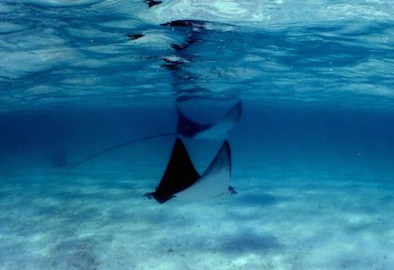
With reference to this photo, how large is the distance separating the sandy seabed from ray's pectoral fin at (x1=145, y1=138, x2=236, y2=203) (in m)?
1.53

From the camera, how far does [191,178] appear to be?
21.9 ft

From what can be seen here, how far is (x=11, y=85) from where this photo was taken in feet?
66.0

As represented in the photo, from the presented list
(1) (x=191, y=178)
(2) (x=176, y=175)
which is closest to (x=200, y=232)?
(1) (x=191, y=178)

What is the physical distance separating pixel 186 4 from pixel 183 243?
225 inches

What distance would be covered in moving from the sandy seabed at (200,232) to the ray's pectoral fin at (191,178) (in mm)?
1527

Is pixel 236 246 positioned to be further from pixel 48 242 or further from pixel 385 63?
pixel 385 63

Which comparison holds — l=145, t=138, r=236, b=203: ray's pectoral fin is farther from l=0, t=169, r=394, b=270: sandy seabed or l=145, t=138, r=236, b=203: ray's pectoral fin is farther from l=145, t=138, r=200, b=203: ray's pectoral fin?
l=0, t=169, r=394, b=270: sandy seabed

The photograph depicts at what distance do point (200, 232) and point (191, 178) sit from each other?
231 centimetres

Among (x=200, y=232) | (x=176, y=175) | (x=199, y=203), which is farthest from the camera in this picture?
(x=199, y=203)

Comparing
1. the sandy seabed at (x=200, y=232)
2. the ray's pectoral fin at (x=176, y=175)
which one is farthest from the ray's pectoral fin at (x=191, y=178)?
the sandy seabed at (x=200, y=232)

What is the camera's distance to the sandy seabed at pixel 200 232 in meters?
6.90

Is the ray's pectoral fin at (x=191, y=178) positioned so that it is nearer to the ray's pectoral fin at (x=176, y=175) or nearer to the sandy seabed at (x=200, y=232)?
the ray's pectoral fin at (x=176, y=175)

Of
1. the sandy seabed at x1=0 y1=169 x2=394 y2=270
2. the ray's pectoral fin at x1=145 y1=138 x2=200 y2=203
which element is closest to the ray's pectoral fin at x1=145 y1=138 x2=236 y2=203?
the ray's pectoral fin at x1=145 y1=138 x2=200 y2=203

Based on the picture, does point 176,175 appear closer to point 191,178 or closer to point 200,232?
point 191,178
